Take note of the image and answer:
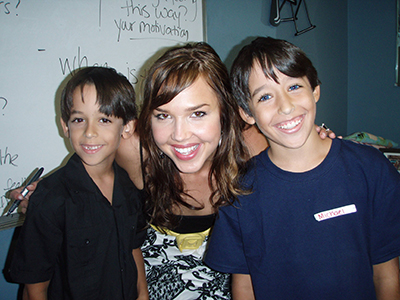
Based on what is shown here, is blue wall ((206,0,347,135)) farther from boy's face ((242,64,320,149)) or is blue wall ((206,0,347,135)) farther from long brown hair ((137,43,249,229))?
boy's face ((242,64,320,149))

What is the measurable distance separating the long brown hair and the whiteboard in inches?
15.4

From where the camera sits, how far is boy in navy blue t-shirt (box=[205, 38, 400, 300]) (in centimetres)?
73

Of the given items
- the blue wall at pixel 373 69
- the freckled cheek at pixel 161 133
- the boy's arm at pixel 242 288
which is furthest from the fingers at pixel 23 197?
the blue wall at pixel 373 69

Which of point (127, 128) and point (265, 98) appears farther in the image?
point (127, 128)

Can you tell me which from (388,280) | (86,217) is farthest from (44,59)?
(388,280)

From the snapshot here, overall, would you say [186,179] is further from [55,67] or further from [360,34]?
[360,34]

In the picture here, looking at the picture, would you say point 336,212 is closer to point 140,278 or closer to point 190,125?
point 190,125

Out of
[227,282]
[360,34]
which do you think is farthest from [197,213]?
[360,34]

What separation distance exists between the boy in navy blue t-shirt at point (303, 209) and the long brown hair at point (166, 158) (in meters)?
0.09

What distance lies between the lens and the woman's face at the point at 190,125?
811 mm

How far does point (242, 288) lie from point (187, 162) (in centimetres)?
48

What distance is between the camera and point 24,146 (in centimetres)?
95

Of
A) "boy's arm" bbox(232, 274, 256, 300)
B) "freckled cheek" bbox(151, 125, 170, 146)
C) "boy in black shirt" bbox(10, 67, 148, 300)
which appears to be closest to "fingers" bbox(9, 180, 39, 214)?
"boy in black shirt" bbox(10, 67, 148, 300)

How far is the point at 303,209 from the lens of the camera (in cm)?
76
